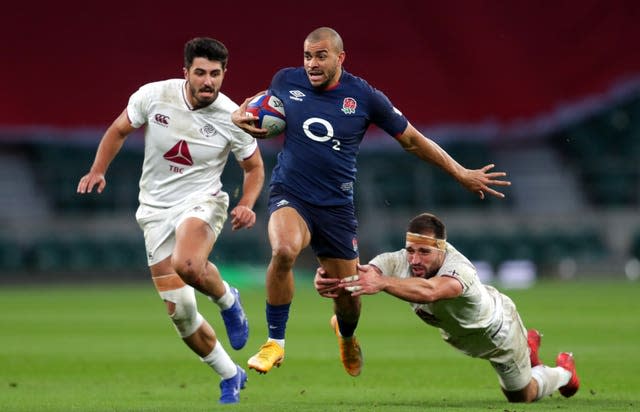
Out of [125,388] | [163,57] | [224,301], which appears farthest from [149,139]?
[163,57]

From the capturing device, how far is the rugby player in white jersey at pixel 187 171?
33.0 ft

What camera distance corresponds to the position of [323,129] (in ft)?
32.2

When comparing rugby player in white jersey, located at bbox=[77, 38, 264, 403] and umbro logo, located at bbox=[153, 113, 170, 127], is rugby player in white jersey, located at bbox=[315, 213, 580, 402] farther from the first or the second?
umbro logo, located at bbox=[153, 113, 170, 127]

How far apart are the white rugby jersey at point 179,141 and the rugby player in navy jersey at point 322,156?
59 centimetres

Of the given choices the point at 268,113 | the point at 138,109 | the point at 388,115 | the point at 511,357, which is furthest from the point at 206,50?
the point at 511,357

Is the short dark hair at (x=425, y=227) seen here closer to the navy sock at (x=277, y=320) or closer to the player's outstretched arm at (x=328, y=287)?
the player's outstretched arm at (x=328, y=287)

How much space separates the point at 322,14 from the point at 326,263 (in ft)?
88.2

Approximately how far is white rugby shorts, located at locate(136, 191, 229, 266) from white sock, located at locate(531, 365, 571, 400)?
2981 mm

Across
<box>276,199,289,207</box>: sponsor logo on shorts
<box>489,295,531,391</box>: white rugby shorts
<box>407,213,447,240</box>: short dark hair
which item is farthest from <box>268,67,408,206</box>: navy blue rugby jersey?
<box>489,295,531,391</box>: white rugby shorts

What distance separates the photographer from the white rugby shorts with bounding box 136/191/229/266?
1012 centimetres

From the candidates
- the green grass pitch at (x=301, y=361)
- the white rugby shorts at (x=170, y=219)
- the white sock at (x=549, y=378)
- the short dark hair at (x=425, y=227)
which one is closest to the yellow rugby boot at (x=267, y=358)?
the green grass pitch at (x=301, y=361)

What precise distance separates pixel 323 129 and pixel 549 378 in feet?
9.60

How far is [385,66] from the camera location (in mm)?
37375

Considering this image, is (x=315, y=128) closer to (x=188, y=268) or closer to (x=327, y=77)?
(x=327, y=77)
